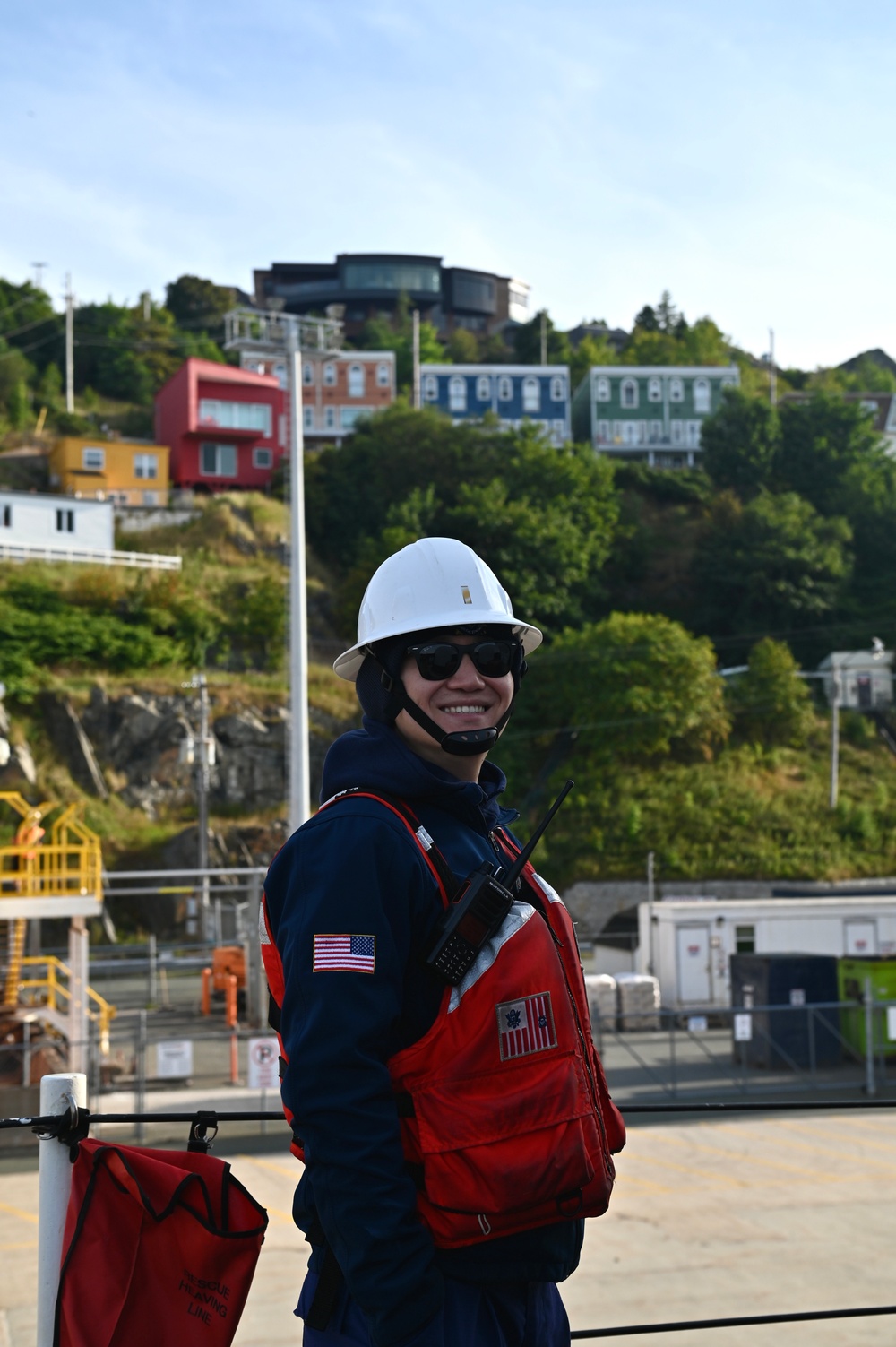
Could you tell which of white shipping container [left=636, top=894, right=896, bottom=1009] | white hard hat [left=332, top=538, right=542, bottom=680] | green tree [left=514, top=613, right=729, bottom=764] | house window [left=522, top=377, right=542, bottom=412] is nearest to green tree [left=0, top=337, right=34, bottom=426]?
house window [left=522, top=377, right=542, bottom=412]

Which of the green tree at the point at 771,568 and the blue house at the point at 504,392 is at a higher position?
the blue house at the point at 504,392

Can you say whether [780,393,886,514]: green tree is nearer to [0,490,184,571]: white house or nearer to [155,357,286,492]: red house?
[155,357,286,492]: red house

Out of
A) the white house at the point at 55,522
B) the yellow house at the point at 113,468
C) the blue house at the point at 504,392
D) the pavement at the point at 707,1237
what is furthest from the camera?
the blue house at the point at 504,392

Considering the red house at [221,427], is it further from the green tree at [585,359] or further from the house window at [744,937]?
the house window at [744,937]

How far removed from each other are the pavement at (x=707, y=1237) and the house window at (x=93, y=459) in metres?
53.9

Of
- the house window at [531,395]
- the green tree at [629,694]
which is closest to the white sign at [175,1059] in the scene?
the green tree at [629,694]

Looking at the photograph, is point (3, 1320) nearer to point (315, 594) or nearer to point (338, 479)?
point (315, 594)

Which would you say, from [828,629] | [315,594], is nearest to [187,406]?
[315,594]

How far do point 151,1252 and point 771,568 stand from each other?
64.9 metres

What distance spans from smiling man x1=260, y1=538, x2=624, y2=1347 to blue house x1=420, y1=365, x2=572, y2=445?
279ft

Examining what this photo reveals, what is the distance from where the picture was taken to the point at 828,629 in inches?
2579

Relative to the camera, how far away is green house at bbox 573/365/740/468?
8438 centimetres

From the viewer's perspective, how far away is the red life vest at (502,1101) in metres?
2.26

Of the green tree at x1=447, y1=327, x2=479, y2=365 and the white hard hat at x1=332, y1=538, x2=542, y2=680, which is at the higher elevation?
the green tree at x1=447, y1=327, x2=479, y2=365
